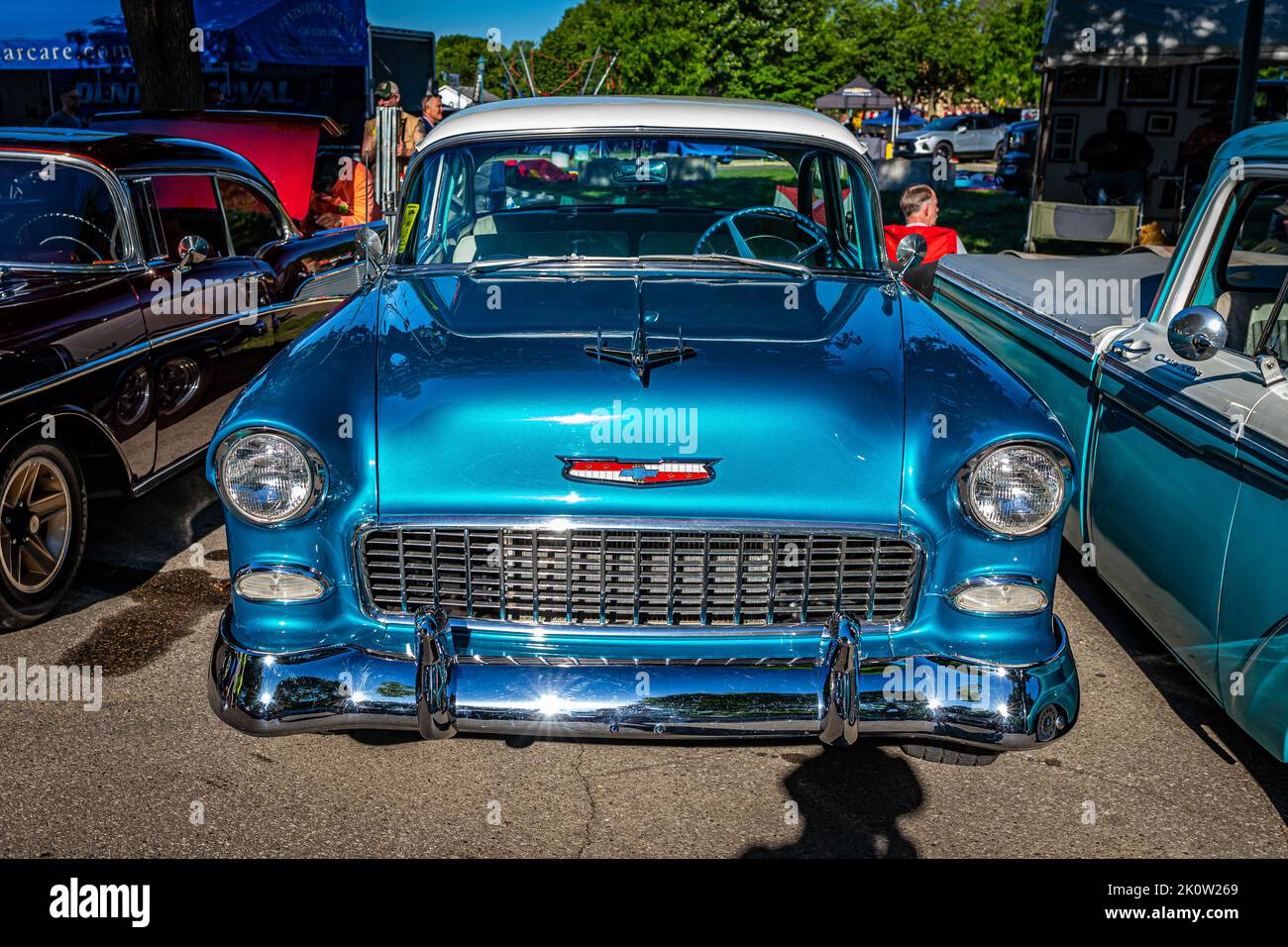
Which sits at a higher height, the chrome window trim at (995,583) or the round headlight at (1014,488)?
the round headlight at (1014,488)

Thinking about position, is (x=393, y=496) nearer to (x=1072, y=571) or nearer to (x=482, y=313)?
(x=482, y=313)

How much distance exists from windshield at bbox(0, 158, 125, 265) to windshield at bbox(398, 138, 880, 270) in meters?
1.58

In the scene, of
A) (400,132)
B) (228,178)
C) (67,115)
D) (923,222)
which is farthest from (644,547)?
(67,115)

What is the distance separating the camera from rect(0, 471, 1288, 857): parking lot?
9.64ft

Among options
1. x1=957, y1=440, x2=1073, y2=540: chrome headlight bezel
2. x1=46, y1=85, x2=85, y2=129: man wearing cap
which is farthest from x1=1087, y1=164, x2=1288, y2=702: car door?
x1=46, y1=85, x2=85, y2=129: man wearing cap

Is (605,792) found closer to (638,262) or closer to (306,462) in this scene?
(306,462)

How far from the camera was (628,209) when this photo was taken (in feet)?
14.5

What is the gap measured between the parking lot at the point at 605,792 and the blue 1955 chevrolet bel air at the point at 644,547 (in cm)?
26

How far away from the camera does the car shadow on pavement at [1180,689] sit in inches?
130

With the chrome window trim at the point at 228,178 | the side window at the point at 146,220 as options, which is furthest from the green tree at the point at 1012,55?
the side window at the point at 146,220

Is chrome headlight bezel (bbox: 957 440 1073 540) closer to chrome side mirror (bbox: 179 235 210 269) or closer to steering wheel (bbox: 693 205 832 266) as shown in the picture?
steering wheel (bbox: 693 205 832 266)

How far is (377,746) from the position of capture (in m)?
3.39

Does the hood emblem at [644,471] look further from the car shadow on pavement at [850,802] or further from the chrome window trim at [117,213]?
the chrome window trim at [117,213]
